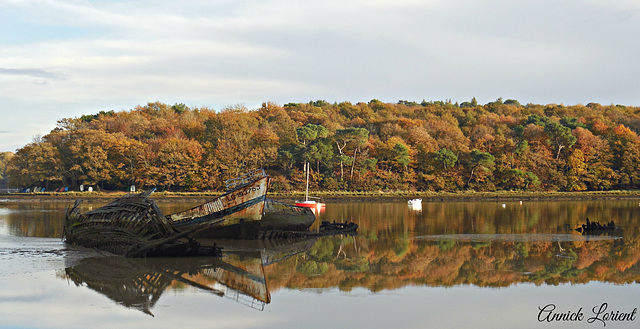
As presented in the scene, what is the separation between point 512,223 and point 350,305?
90.0ft

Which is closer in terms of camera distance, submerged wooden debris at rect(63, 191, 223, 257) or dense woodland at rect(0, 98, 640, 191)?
submerged wooden debris at rect(63, 191, 223, 257)

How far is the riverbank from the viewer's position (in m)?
76.5

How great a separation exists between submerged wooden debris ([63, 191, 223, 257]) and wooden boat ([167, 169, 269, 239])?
193cm

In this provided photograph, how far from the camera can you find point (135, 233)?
77.2 ft

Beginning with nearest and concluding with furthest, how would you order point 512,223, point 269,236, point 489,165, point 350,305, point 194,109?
1. point 350,305
2. point 269,236
3. point 512,223
4. point 489,165
5. point 194,109

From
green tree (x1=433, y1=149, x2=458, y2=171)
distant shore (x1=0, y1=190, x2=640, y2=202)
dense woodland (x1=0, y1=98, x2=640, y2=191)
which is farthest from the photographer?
green tree (x1=433, y1=149, x2=458, y2=171)

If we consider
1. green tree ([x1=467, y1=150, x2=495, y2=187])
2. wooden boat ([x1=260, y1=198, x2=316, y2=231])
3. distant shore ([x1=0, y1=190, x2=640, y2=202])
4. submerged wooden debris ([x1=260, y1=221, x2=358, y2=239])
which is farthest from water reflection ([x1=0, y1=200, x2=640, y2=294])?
green tree ([x1=467, y1=150, x2=495, y2=187])

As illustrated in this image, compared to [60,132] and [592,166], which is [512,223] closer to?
[592,166]

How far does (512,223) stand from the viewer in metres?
40.1

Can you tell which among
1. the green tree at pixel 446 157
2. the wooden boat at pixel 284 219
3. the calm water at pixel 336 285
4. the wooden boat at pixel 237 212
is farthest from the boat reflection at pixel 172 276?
the green tree at pixel 446 157

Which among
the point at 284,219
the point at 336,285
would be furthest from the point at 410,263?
the point at 284,219

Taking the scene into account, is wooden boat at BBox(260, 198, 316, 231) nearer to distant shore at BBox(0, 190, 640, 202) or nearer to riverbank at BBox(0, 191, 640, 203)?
distant shore at BBox(0, 190, 640, 202)

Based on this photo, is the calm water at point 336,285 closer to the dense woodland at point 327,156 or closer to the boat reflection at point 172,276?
the boat reflection at point 172,276

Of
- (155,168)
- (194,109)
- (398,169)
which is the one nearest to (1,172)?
(194,109)
